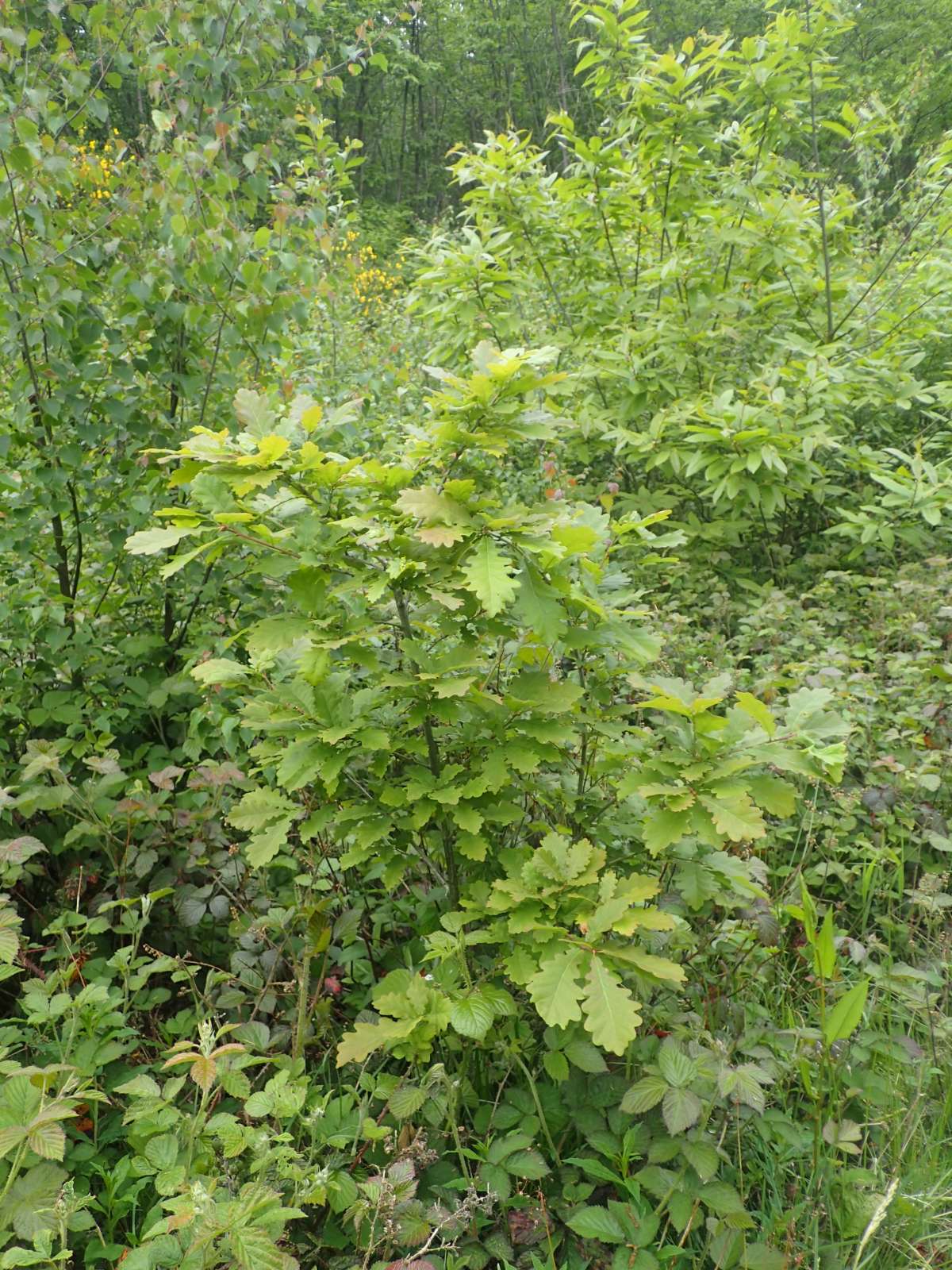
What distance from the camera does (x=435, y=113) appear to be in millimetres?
23891

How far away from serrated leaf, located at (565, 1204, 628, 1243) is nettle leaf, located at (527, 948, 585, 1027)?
40 cm

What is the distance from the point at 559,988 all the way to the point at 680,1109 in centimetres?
32

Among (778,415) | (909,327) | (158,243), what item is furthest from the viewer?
(909,327)

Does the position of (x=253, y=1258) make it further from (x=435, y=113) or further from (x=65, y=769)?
(x=435, y=113)

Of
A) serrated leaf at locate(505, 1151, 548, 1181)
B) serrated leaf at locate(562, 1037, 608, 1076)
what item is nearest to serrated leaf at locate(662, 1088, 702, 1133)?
serrated leaf at locate(562, 1037, 608, 1076)

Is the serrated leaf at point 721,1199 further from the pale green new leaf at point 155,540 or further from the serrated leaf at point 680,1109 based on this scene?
the pale green new leaf at point 155,540

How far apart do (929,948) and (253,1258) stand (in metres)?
1.82

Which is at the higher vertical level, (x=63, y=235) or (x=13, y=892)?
(x=63, y=235)

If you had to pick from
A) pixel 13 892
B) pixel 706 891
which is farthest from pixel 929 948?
pixel 13 892

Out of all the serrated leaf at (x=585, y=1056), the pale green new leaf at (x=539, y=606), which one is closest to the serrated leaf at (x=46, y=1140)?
the serrated leaf at (x=585, y=1056)

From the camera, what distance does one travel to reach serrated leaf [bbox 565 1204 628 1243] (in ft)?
4.52

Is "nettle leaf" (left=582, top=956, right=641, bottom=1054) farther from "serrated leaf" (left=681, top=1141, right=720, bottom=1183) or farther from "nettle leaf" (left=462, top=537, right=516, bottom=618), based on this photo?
"nettle leaf" (left=462, top=537, right=516, bottom=618)

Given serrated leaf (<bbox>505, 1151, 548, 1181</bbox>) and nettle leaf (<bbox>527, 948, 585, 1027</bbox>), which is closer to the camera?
nettle leaf (<bbox>527, 948, 585, 1027</bbox>)

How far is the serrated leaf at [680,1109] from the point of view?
1.34 meters
